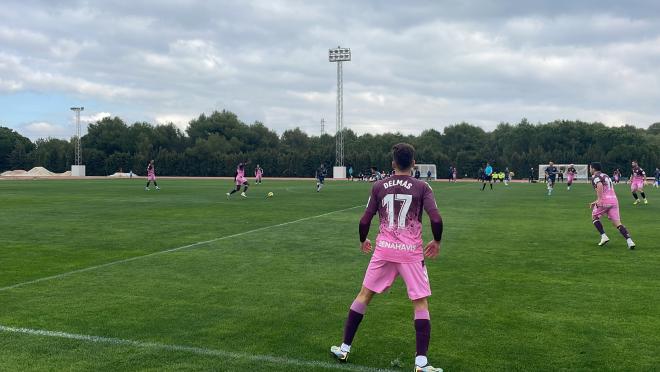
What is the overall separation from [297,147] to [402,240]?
11065cm

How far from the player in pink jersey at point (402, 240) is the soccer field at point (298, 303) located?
50 centimetres

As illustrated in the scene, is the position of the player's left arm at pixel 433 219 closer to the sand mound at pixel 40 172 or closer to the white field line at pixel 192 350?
the white field line at pixel 192 350

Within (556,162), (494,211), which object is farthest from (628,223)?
(556,162)

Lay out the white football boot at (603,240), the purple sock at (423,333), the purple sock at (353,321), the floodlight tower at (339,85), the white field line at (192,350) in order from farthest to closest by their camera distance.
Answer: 1. the floodlight tower at (339,85)
2. the white football boot at (603,240)
3. the purple sock at (353,321)
4. the white field line at (192,350)
5. the purple sock at (423,333)

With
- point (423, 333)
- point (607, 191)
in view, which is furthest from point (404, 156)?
point (607, 191)

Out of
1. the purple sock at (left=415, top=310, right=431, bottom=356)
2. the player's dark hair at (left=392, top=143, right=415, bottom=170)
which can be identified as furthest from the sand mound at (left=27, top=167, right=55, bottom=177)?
the purple sock at (left=415, top=310, right=431, bottom=356)

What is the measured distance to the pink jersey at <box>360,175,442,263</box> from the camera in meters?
4.95

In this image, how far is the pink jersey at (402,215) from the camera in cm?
495

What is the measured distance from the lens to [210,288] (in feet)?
25.8

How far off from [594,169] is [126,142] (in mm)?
98283

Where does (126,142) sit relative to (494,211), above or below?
above

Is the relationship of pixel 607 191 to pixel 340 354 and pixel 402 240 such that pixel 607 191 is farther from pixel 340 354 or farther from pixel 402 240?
pixel 340 354

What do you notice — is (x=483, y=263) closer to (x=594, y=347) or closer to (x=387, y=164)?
(x=594, y=347)

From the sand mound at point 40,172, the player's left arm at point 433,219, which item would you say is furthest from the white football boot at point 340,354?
the sand mound at point 40,172
